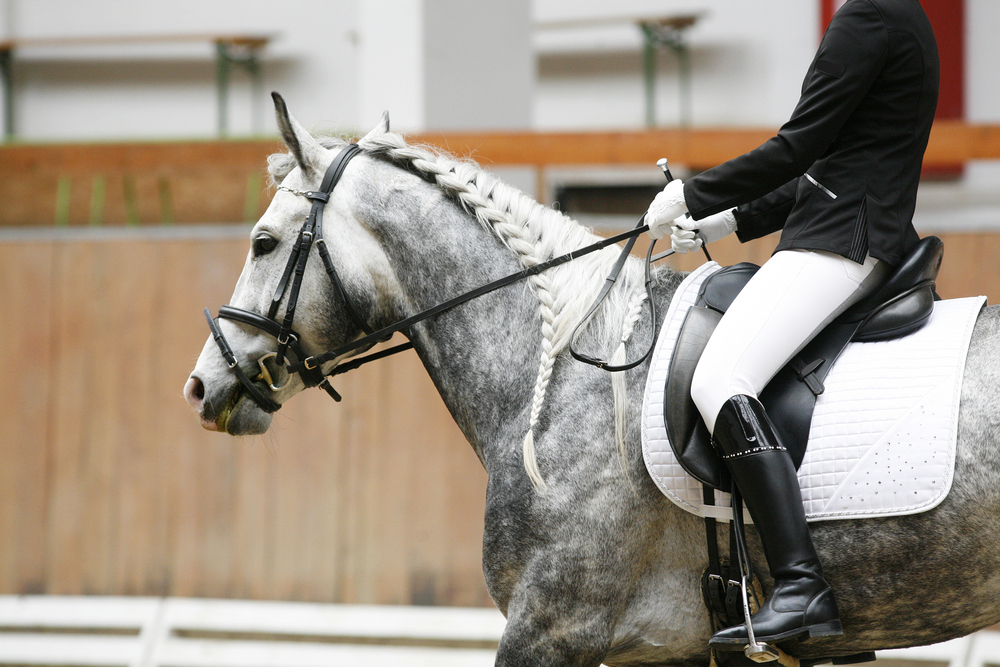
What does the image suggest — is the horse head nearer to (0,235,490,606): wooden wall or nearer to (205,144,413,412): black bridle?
(205,144,413,412): black bridle

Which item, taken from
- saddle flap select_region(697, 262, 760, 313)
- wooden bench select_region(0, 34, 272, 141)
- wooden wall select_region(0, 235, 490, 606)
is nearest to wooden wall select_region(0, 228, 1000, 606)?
wooden wall select_region(0, 235, 490, 606)

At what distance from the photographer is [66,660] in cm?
414

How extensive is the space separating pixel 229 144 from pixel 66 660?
10.6 feet

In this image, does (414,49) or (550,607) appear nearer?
(550,607)

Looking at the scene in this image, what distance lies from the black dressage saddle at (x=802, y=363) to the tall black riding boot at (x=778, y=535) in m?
0.09

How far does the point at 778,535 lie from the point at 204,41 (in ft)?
24.9

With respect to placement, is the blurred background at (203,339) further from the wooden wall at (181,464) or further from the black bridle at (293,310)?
the black bridle at (293,310)

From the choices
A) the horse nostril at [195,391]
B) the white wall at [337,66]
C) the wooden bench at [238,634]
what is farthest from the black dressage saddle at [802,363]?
the white wall at [337,66]

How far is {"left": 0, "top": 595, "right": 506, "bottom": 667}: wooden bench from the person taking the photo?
399 centimetres

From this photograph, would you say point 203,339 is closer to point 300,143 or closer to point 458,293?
point 300,143

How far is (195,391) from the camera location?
7.00 feet

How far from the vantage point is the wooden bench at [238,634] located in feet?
13.1

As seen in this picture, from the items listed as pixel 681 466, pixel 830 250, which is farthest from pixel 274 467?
pixel 830 250

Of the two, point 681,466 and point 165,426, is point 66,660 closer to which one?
point 165,426
